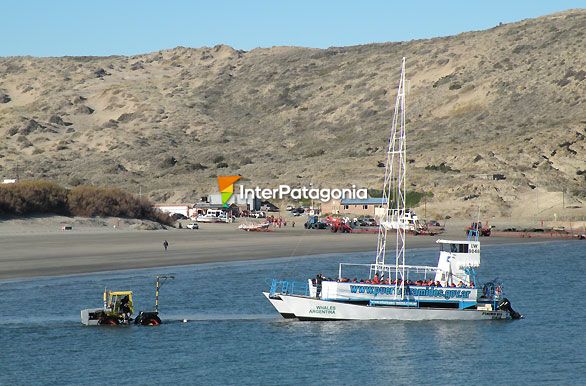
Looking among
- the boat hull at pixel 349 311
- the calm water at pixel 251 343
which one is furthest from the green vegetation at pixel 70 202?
the boat hull at pixel 349 311

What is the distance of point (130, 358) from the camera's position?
42.8 m

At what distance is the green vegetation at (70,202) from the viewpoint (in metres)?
98.9

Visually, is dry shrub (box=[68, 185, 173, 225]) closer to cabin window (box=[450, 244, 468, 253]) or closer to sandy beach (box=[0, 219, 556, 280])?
sandy beach (box=[0, 219, 556, 280])

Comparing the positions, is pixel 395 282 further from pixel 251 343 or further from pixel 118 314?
pixel 118 314

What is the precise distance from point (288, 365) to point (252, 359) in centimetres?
169

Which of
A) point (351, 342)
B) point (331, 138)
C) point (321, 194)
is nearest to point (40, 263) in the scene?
point (351, 342)

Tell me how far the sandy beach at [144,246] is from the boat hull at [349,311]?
20032 mm

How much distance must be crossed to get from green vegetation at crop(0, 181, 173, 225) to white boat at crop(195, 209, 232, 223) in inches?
438

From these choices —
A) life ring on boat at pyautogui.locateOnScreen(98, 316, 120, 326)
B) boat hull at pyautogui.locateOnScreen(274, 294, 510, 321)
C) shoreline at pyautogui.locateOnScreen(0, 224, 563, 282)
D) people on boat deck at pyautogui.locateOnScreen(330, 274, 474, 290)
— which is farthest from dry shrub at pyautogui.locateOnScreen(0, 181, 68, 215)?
people on boat deck at pyautogui.locateOnScreen(330, 274, 474, 290)

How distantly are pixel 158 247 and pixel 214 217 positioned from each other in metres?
42.4

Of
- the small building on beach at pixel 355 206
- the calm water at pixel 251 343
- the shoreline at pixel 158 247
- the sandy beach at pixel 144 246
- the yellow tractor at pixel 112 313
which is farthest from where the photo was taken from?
the small building on beach at pixel 355 206

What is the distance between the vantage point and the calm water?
132 feet

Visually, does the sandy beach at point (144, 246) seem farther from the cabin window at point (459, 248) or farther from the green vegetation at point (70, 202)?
the cabin window at point (459, 248)

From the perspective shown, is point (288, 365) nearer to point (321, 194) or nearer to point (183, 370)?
point (183, 370)
